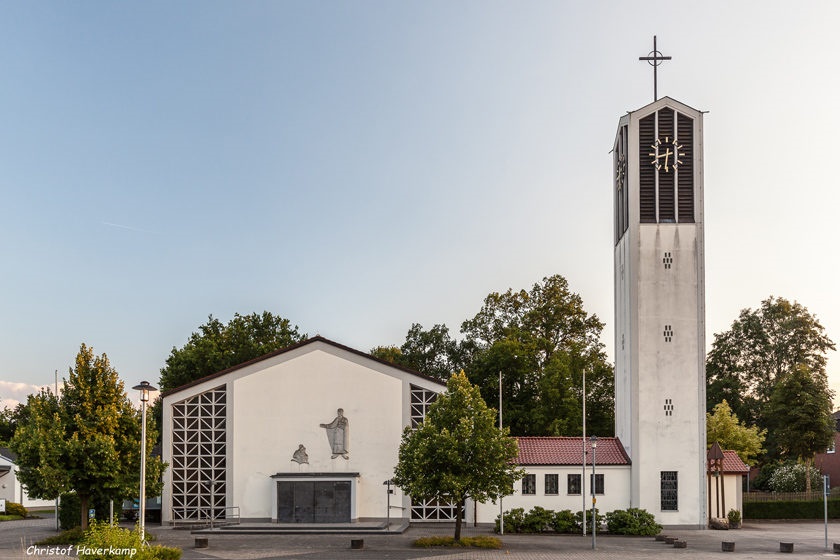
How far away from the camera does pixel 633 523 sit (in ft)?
138

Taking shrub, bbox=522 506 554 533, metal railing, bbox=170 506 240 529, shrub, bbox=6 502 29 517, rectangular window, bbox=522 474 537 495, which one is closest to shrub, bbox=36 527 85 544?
metal railing, bbox=170 506 240 529

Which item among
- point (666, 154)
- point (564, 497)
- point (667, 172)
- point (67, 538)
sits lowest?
point (67, 538)

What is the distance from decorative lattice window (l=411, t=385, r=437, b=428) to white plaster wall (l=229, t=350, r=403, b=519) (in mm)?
740

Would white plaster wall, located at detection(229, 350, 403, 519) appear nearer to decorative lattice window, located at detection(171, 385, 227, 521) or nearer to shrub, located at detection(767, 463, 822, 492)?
decorative lattice window, located at detection(171, 385, 227, 521)

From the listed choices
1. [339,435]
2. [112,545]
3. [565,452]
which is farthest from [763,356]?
[112,545]

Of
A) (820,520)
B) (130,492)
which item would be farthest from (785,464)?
(130,492)

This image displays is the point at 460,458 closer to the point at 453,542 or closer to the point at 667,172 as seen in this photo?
the point at 453,542

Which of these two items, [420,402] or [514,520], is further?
[420,402]

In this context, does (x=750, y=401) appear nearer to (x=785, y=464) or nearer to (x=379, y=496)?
(x=785, y=464)

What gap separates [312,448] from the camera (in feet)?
151

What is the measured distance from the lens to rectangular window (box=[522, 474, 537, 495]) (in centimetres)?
4472

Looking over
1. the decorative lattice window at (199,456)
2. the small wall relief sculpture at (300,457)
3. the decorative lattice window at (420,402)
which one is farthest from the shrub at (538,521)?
the decorative lattice window at (199,456)

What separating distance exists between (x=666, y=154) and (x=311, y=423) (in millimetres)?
23411

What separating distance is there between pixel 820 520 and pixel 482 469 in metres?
30.6
